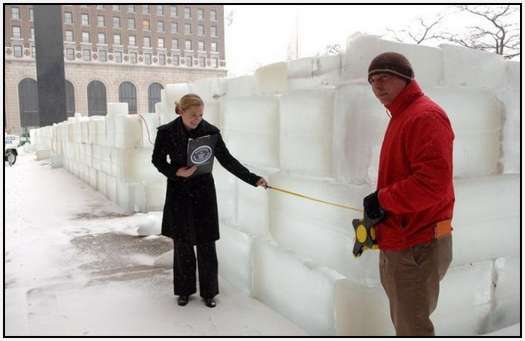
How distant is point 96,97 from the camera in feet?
196

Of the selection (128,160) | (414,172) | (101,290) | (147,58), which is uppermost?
(147,58)

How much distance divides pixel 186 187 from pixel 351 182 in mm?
1487

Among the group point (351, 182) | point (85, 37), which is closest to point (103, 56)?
point (85, 37)

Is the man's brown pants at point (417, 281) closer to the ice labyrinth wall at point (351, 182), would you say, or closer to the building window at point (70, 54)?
the ice labyrinth wall at point (351, 182)

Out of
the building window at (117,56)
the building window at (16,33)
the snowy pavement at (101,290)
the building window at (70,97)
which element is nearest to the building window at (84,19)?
the building window at (117,56)

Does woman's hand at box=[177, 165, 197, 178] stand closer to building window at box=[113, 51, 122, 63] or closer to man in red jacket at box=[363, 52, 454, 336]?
man in red jacket at box=[363, 52, 454, 336]

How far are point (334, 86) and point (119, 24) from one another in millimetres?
67844

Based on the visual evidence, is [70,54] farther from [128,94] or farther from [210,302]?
[210,302]

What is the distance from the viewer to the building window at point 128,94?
61562 mm

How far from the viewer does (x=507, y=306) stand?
10.7ft

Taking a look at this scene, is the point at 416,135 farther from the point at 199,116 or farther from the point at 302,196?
the point at 199,116

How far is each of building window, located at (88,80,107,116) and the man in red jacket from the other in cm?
6225

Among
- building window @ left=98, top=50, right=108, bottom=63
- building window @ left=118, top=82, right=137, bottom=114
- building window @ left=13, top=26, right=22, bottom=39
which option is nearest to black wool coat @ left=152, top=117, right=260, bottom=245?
building window @ left=118, top=82, right=137, bottom=114

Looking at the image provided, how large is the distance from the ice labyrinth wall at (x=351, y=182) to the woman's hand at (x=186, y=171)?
1.87ft
